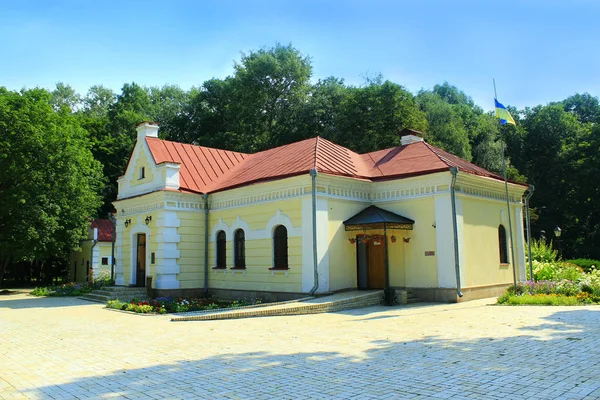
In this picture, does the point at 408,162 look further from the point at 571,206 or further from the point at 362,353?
the point at 571,206

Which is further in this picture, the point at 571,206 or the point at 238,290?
the point at 571,206

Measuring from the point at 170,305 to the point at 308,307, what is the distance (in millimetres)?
5692

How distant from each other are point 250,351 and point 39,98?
29.2 metres

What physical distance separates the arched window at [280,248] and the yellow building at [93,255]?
631 inches

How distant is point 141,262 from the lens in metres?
23.2

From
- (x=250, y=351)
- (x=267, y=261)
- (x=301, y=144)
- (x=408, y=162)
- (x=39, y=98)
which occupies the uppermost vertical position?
(x=39, y=98)

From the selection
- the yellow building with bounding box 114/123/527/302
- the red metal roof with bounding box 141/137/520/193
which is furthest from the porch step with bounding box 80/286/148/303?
the red metal roof with bounding box 141/137/520/193

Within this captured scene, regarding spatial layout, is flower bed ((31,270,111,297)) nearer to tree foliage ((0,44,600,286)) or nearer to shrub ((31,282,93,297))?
shrub ((31,282,93,297))

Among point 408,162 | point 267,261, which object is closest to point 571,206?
point 408,162

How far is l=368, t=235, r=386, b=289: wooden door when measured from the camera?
59.4 ft

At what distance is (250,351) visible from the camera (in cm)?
908

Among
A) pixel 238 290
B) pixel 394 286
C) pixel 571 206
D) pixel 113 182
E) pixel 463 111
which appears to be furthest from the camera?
pixel 463 111

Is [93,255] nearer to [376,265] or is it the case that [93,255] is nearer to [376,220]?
[376,265]

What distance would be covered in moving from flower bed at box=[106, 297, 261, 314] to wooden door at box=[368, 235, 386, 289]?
4.24 meters
